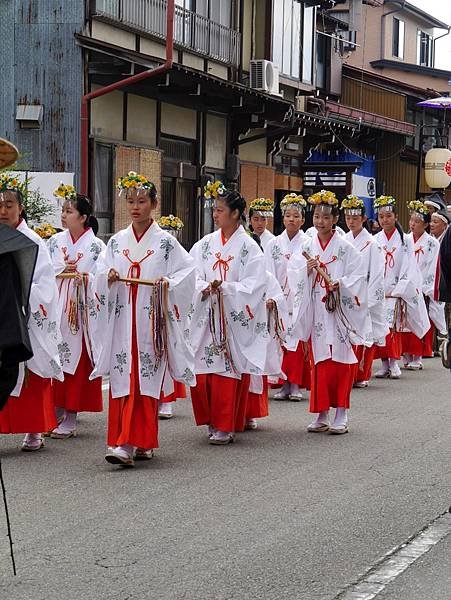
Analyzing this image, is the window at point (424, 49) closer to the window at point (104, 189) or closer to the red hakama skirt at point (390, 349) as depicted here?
Result: the window at point (104, 189)

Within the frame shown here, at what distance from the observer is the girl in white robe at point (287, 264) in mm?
11930

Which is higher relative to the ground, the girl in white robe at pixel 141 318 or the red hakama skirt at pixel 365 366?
the girl in white robe at pixel 141 318

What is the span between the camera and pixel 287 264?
12.4 m

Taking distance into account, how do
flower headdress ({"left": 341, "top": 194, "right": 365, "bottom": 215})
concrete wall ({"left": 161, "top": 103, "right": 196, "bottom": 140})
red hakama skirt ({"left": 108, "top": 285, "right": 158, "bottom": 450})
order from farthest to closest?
1. concrete wall ({"left": 161, "top": 103, "right": 196, "bottom": 140})
2. flower headdress ({"left": 341, "top": 194, "right": 365, "bottom": 215})
3. red hakama skirt ({"left": 108, "top": 285, "right": 158, "bottom": 450})

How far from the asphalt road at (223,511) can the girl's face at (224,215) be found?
1708 millimetres

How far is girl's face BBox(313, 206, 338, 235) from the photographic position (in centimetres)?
1017

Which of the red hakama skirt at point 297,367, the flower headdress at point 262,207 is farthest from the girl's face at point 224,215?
the flower headdress at point 262,207

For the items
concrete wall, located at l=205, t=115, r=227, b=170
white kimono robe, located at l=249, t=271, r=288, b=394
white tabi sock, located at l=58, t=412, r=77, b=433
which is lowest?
white tabi sock, located at l=58, t=412, r=77, b=433

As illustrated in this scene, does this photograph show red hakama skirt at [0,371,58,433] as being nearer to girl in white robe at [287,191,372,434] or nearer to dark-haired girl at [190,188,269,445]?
dark-haired girl at [190,188,269,445]

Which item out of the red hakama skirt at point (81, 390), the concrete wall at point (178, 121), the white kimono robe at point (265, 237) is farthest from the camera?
the concrete wall at point (178, 121)

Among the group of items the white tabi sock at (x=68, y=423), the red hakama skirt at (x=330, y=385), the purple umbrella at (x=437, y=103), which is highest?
the purple umbrella at (x=437, y=103)

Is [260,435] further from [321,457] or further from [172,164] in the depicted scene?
[172,164]

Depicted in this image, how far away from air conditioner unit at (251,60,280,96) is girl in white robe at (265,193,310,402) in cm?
1209

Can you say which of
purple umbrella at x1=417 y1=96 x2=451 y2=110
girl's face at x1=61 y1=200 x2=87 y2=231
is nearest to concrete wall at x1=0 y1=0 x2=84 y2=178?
Result: girl's face at x1=61 y1=200 x2=87 y2=231
